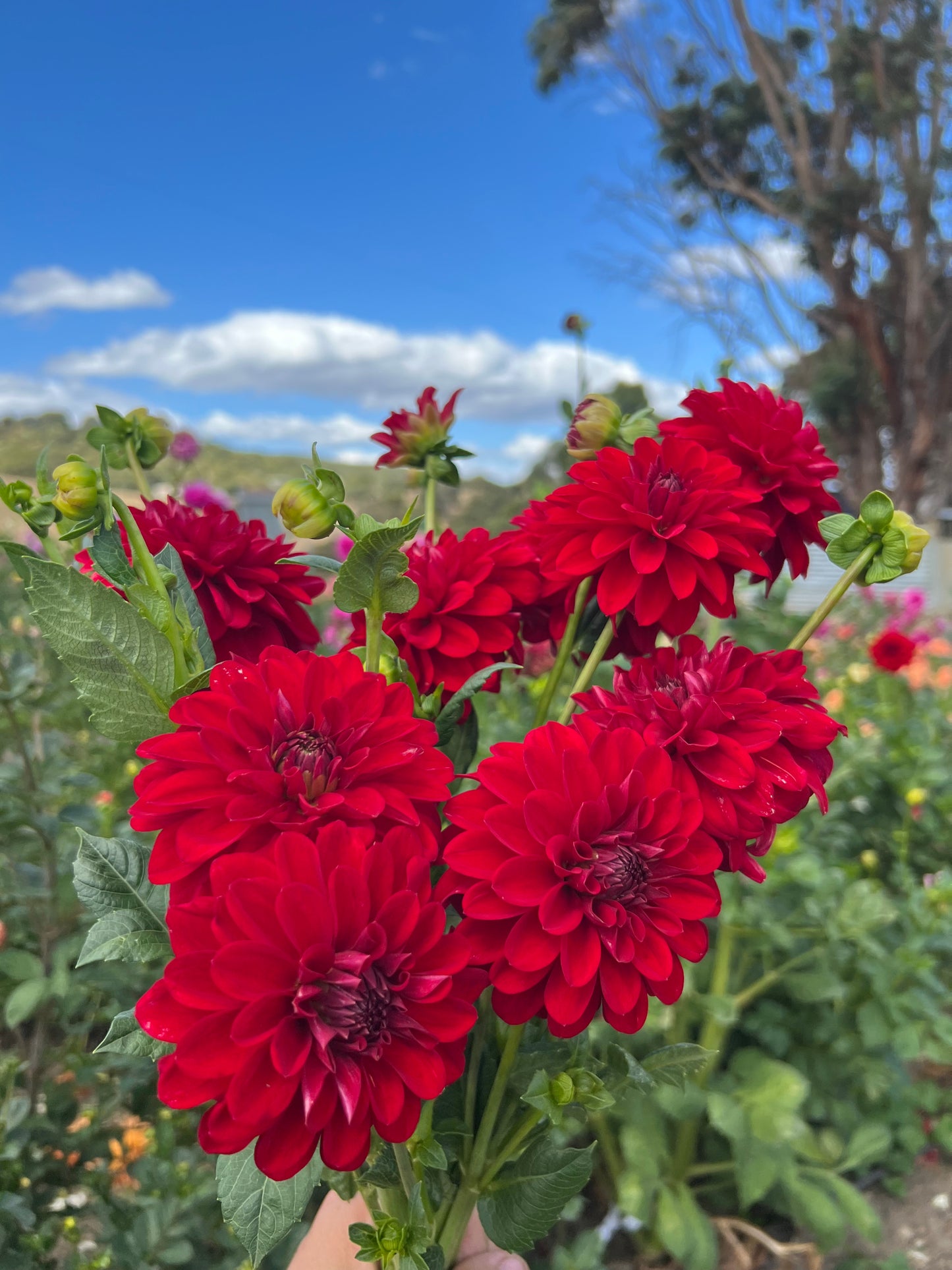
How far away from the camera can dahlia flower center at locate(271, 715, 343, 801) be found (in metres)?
0.29

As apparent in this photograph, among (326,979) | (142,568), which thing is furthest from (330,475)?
(326,979)

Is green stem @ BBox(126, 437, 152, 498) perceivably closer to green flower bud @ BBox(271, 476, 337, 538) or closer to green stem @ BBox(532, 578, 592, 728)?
green flower bud @ BBox(271, 476, 337, 538)

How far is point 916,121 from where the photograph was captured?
718 cm

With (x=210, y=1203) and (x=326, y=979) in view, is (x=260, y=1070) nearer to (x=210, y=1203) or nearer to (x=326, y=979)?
(x=326, y=979)

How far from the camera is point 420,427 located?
0.48 metres

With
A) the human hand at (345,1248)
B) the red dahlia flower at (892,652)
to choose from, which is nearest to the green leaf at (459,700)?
the human hand at (345,1248)

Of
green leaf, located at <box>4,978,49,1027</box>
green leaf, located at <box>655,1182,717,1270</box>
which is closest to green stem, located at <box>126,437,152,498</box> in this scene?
green leaf, located at <box>4,978,49,1027</box>

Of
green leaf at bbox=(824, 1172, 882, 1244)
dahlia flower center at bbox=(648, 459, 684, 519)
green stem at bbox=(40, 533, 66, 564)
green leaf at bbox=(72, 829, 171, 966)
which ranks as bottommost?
green leaf at bbox=(824, 1172, 882, 1244)

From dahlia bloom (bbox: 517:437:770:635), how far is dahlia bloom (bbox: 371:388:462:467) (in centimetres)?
12

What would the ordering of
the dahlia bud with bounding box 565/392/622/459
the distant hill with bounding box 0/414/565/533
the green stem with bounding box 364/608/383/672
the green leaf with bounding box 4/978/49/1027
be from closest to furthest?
the green stem with bounding box 364/608/383/672 < the dahlia bud with bounding box 565/392/622/459 < the distant hill with bounding box 0/414/565/533 < the green leaf with bounding box 4/978/49/1027

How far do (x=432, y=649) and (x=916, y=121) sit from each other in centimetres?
881

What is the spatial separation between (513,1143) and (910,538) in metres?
0.32

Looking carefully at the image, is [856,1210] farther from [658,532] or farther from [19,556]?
[19,556]

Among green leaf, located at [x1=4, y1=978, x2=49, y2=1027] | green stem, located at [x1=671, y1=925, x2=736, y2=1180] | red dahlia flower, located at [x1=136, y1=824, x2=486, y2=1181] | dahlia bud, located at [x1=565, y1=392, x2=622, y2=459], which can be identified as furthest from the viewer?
green stem, located at [x1=671, y1=925, x2=736, y2=1180]
